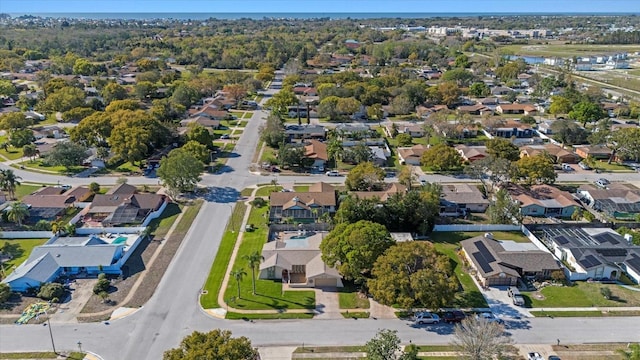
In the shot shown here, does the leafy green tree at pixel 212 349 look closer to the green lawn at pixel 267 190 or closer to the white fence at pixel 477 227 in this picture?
the white fence at pixel 477 227

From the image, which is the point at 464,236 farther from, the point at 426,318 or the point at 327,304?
the point at 327,304

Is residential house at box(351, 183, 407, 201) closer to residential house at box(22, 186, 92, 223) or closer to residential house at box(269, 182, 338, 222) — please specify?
residential house at box(269, 182, 338, 222)

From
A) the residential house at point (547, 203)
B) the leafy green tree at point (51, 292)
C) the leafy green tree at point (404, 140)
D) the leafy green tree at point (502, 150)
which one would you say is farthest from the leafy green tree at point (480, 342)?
the leafy green tree at point (404, 140)

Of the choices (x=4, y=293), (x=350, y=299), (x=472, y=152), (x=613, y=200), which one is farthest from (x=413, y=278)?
(x=472, y=152)

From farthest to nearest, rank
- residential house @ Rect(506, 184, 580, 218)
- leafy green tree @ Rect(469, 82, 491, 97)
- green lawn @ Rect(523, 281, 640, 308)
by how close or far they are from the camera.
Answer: leafy green tree @ Rect(469, 82, 491, 97) < residential house @ Rect(506, 184, 580, 218) < green lawn @ Rect(523, 281, 640, 308)

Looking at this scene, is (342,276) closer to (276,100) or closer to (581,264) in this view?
(581,264)

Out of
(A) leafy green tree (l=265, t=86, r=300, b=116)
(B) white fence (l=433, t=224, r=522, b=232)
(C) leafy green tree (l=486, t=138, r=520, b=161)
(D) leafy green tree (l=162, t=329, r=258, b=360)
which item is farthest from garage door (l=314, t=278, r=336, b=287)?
(A) leafy green tree (l=265, t=86, r=300, b=116)

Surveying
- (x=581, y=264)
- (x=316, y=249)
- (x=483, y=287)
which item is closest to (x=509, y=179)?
(x=581, y=264)
